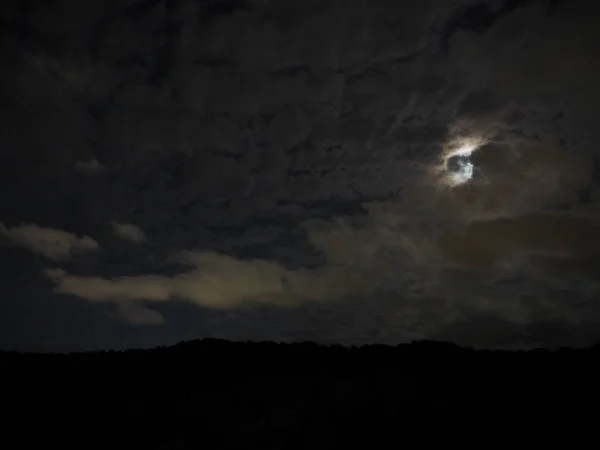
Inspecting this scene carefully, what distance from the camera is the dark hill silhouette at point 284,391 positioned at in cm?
1962

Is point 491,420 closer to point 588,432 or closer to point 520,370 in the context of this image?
point 588,432

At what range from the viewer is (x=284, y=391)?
22875 mm

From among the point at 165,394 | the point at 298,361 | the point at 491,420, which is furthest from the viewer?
the point at 298,361

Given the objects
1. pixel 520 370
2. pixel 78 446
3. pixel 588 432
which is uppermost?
pixel 520 370

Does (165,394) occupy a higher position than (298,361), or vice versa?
(298,361)

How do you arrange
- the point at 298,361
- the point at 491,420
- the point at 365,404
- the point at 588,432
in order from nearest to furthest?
the point at 588,432, the point at 491,420, the point at 365,404, the point at 298,361

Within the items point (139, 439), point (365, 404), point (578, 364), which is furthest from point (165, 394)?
point (578, 364)

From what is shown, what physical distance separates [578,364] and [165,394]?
2176 cm

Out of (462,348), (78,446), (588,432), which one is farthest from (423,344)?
(78,446)

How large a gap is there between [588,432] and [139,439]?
18.5m

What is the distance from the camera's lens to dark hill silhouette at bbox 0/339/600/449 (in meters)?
19.6

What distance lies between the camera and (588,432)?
18.1 m

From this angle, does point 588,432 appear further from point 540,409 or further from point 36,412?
point 36,412

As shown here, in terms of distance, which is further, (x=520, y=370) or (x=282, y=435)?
(x=520, y=370)
